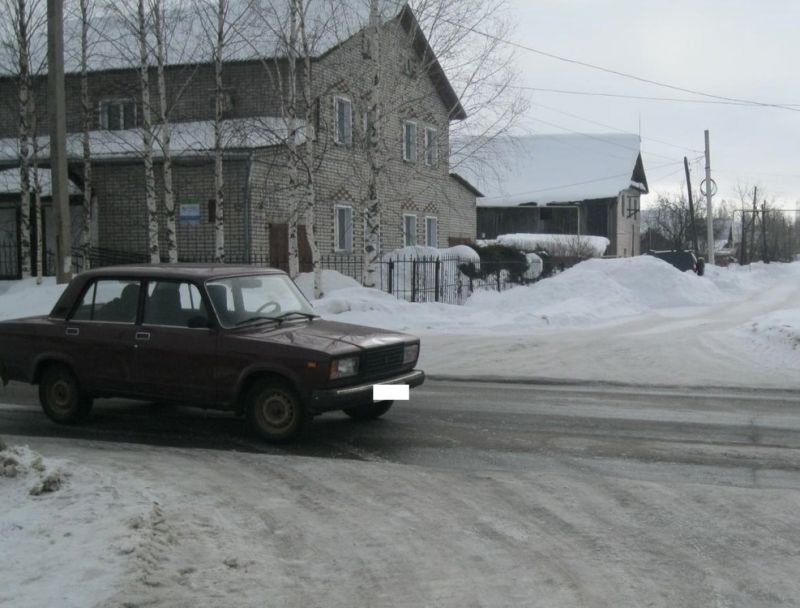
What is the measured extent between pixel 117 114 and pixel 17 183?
384 cm

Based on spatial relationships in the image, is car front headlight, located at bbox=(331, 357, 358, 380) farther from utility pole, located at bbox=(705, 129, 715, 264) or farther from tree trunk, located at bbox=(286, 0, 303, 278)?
utility pole, located at bbox=(705, 129, 715, 264)

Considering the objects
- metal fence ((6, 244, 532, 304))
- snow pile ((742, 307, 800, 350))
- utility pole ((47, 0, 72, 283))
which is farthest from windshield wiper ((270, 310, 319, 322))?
metal fence ((6, 244, 532, 304))

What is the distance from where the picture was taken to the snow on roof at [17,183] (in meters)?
23.7

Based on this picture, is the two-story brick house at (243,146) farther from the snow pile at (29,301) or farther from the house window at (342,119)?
the snow pile at (29,301)

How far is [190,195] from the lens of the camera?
78.8ft

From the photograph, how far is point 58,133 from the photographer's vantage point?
48.0 ft

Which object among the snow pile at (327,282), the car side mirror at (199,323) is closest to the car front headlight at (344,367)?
the car side mirror at (199,323)

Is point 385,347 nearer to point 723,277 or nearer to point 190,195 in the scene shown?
point 190,195

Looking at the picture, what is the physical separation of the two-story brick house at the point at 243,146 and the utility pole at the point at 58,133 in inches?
227

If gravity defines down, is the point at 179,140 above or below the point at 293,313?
above

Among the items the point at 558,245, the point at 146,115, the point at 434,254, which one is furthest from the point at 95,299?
the point at 558,245

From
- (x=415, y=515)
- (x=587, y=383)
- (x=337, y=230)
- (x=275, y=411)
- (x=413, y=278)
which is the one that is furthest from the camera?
(x=337, y=230)

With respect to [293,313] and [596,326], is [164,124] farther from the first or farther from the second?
[293,313]

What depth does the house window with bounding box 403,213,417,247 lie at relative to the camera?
31.1 metres
